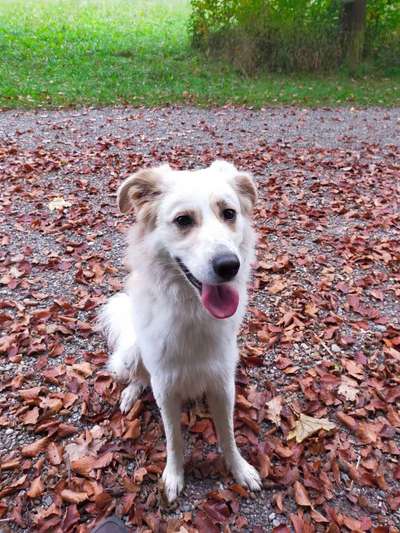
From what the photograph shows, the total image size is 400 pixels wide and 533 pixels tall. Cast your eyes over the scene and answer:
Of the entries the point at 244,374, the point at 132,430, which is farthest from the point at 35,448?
the point at 244,374

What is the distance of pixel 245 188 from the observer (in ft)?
8.10

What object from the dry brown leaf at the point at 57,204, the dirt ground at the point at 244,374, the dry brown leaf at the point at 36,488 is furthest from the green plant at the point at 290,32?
the dry brown leaf at the point at 36,488

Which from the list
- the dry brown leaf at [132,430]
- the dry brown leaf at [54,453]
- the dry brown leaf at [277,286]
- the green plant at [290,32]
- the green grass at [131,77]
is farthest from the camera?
the green plant at [290,32]

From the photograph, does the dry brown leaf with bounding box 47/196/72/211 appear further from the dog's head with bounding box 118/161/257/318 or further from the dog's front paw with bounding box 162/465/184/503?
the dog's front paw with bounding box 162/465/184/503

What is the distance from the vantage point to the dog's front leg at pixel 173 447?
237 cm

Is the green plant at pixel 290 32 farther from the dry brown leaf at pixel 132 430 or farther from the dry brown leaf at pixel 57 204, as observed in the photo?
the dry brown leaf at pixel 132 430

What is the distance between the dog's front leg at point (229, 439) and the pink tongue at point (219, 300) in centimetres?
63

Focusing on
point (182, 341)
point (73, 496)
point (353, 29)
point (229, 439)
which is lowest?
point (73, 496)

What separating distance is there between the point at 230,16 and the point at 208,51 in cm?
130

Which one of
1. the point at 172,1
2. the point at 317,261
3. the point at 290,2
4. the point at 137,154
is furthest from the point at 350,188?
the point at 172,1

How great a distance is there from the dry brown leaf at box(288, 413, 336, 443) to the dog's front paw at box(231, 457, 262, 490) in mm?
387

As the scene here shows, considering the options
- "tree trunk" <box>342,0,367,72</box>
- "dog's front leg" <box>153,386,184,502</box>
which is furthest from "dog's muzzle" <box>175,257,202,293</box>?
"tree trunk" <box>342,0,367,72</box>

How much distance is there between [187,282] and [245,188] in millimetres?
751

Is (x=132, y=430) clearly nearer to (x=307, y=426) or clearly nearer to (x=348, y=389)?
(x=307, y=426)
